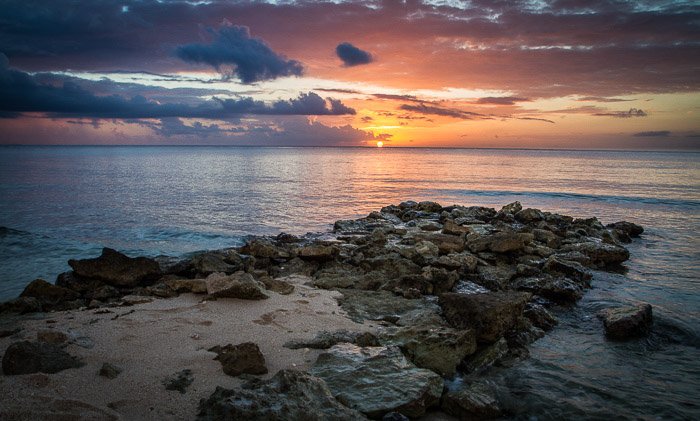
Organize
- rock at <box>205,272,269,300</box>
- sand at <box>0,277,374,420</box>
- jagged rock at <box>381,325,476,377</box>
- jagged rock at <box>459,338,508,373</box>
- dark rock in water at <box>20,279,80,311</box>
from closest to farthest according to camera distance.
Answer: sand at <box>0,277,374,420</box>
jagged rock at <box>381,325,476,377</box>
jagged rock at <box>459,338,508,373</box>
rock at <box>205,272,269,300</box>
dark rock in water at <box>20,279,80,311</box>

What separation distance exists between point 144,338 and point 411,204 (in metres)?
22.4

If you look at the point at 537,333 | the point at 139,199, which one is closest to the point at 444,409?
the point at 537,333

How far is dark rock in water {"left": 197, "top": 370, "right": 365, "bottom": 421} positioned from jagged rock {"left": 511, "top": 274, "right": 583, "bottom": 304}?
6.92 metres

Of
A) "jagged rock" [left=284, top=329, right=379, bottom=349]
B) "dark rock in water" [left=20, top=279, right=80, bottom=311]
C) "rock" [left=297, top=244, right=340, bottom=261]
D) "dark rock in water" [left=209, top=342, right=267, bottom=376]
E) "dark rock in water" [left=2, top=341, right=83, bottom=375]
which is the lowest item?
"dark rock in water" [left=20, top=279, right=80, bottom=311]

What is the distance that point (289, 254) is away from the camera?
13.4 m

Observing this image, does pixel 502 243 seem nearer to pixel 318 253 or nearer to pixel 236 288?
pixel 318 253

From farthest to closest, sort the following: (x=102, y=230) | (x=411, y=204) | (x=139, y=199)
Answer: (x=139, y=199) < (x=411, y=204) < (x=102, y=230)

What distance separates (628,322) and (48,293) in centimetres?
1195

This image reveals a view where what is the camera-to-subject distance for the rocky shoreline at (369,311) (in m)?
4.89

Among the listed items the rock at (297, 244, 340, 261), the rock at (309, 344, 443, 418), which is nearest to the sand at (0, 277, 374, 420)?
the rock at (309, 344, 443, 418)

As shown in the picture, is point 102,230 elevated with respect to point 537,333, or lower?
lower

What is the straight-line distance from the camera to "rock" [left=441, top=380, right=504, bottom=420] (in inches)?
196

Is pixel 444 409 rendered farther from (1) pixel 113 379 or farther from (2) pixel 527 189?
(2) pixel 527 189

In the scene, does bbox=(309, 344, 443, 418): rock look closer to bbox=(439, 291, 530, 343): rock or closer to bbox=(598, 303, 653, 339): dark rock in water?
bbox=(439, 291, 530, 343): rock
